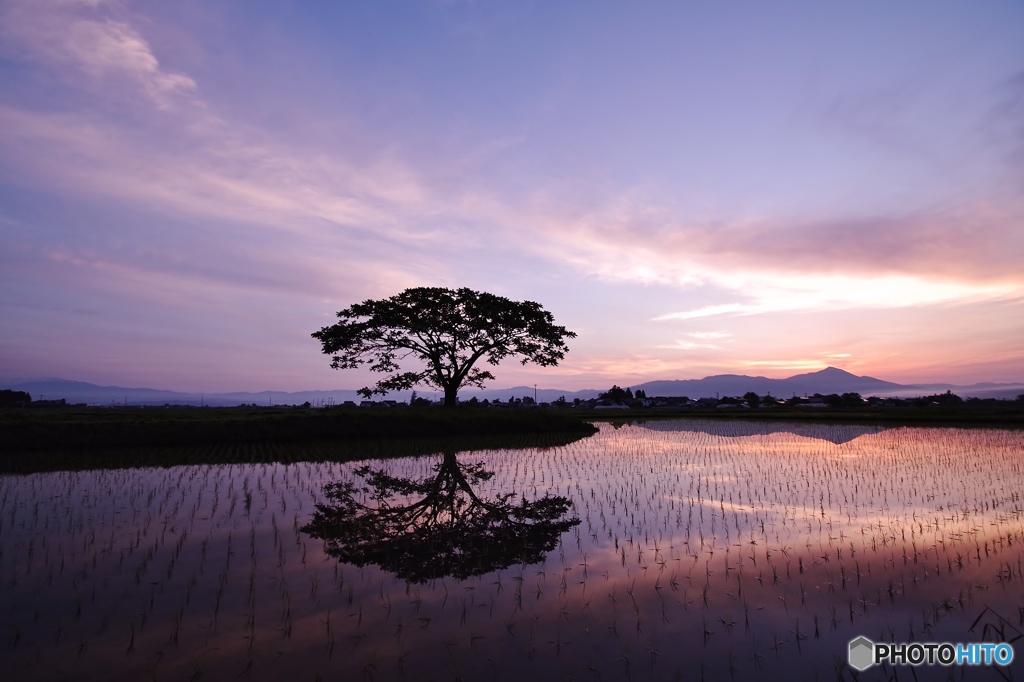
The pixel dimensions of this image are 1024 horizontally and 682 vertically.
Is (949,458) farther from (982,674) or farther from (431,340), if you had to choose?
(431,340)

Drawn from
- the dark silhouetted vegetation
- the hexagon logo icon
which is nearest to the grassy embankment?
the dark silhouetted vegetation

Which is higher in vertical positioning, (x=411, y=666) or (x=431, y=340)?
(x=431, y=340)

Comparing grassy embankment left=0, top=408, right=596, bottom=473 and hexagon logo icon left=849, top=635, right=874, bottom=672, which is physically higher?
grassy embankment left=0, top=408, right=596, bottom=473

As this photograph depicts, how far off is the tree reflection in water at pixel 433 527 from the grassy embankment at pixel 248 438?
7.31m

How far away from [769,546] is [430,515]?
606 centimetres

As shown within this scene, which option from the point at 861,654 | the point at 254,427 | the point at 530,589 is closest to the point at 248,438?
the point at 254,427

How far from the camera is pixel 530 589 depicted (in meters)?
6.51

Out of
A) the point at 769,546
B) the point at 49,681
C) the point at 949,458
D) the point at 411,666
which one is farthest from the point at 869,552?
the point at 949,458

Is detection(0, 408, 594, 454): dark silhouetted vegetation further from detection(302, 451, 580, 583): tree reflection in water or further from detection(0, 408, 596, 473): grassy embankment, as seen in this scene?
detection(302, 451, 580, 583): tree reflection in water

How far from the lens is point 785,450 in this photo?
71.9 ft

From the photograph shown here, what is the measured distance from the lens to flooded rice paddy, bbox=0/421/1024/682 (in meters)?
4.74

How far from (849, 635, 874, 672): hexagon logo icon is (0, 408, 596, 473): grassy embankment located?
16315mm

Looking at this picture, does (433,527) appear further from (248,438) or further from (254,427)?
(254,427)

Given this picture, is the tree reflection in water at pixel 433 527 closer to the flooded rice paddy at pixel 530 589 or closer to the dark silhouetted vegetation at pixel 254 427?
the flooded rice paddy at pixel 530 589
